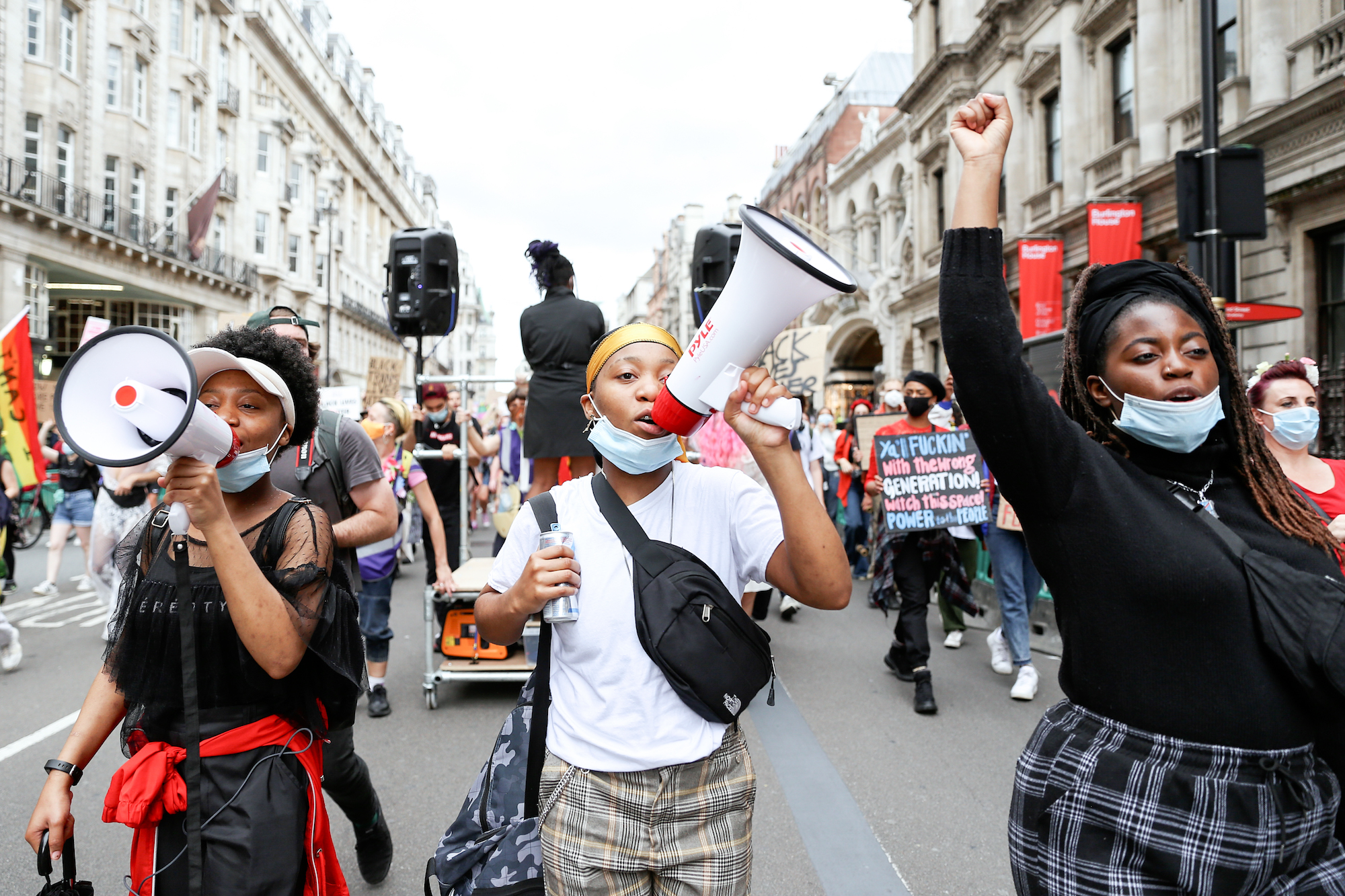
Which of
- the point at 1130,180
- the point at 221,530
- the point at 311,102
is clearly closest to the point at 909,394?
the point at 221,530

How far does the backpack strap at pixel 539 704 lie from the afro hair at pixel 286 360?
2.75ft

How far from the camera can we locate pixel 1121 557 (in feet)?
4.95

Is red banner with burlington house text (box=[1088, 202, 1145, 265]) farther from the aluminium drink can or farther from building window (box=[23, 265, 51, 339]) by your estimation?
building window (box=[23, 265, 51, 339])

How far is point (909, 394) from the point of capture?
20.8ft

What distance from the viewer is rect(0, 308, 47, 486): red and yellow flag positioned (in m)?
6.53

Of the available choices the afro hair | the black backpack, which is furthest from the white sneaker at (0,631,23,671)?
the black backpack

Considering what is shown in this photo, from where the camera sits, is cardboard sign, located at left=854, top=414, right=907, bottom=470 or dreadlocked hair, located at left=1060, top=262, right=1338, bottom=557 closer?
dreadlocked hair, located at left=1060, top=262, right=1338, bottom=557

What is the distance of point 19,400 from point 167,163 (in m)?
27.0

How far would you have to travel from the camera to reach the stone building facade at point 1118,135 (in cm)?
1133

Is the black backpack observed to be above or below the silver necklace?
below

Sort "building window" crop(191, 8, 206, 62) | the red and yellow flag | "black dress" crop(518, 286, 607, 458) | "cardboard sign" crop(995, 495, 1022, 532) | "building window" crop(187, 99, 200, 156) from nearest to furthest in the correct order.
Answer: "black dress" crop(518, 286, 607, 458) < "cardboard sign" crop(995, 495, 1022, 532) < the red and yellow flag < "building window" crop(187, 99, 200, 156) < "building window" crop(191, 8, 206, 62)

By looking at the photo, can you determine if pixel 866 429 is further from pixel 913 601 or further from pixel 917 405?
pixel 913 601

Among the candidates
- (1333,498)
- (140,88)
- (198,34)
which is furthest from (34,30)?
(1333,498)

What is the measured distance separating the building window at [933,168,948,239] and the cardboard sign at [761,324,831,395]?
1909 centimetres
